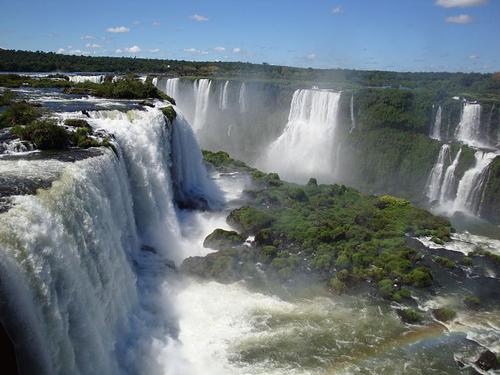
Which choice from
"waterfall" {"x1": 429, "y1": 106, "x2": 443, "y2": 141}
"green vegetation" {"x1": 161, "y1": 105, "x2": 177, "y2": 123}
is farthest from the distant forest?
"green vegetation" {"x1": 161, "y1": 105, "x2": 177, "y2": 123}

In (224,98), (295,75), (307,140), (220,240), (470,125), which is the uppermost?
(295,75)

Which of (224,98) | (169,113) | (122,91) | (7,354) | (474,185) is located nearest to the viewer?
(7,354)

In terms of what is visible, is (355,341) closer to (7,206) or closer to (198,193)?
(7,206)

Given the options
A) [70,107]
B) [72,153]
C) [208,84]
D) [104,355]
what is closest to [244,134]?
[208,84]

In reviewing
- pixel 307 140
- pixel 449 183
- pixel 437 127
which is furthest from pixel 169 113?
pixel 437 127

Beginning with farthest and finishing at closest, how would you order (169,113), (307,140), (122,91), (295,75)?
(295,75) → (307,140) → (122,91) → (169,113)

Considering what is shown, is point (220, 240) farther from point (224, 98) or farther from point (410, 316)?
point (224, 98)

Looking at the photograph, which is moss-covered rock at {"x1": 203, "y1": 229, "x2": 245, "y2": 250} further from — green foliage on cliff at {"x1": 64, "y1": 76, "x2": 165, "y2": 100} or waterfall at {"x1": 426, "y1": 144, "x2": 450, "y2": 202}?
waterfall at {"x1": 426, "y1": 144, "x2": 450, "y2": 202}
